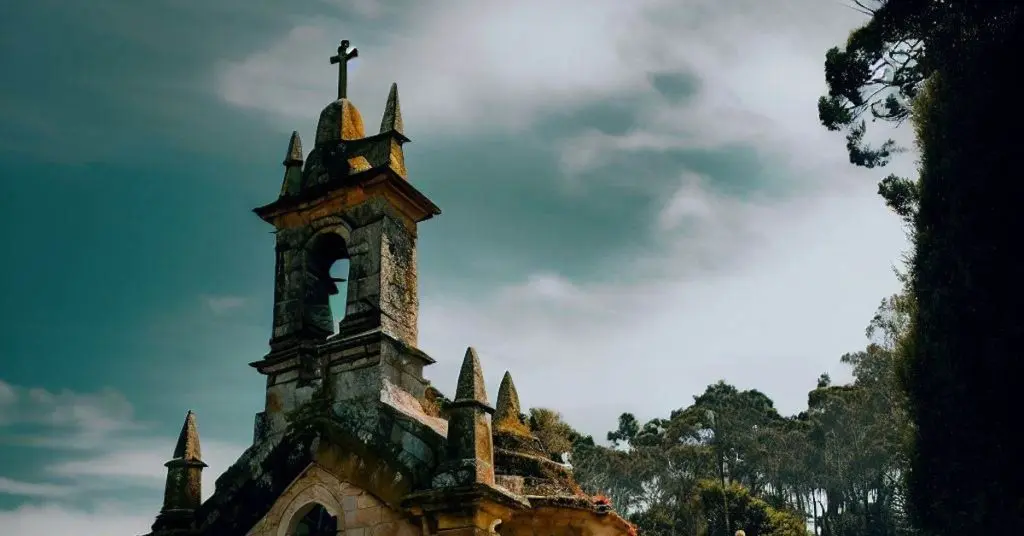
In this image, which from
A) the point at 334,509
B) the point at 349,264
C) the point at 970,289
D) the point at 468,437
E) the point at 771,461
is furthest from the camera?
the point at 771,461

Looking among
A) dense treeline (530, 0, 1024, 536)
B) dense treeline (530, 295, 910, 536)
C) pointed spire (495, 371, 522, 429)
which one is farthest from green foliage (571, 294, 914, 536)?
pointed spire (495, 371, 522, 429)

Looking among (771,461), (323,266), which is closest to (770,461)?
(771,461)

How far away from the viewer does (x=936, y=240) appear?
17.2m

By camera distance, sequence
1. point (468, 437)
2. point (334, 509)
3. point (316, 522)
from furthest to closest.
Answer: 1. point (316, 522)
2. point (334, 509)
3. point (468, 437)

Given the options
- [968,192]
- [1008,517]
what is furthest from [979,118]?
[1008,517]

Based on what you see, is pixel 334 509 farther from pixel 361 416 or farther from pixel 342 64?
pixel 342 64

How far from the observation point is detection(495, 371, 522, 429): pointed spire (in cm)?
1205

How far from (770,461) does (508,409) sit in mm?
59264

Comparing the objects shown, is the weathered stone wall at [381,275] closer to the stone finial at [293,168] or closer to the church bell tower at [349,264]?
the church bell tower at [349,264]

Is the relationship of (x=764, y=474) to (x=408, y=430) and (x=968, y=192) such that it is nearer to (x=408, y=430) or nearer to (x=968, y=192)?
(x=968, y=192)

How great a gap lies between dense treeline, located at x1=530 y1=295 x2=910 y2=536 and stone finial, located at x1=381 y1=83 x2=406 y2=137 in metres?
40.7

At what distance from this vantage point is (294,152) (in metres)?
12.0

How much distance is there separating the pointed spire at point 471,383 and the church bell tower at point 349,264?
4.52 ft

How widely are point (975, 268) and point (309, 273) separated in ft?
40.9
